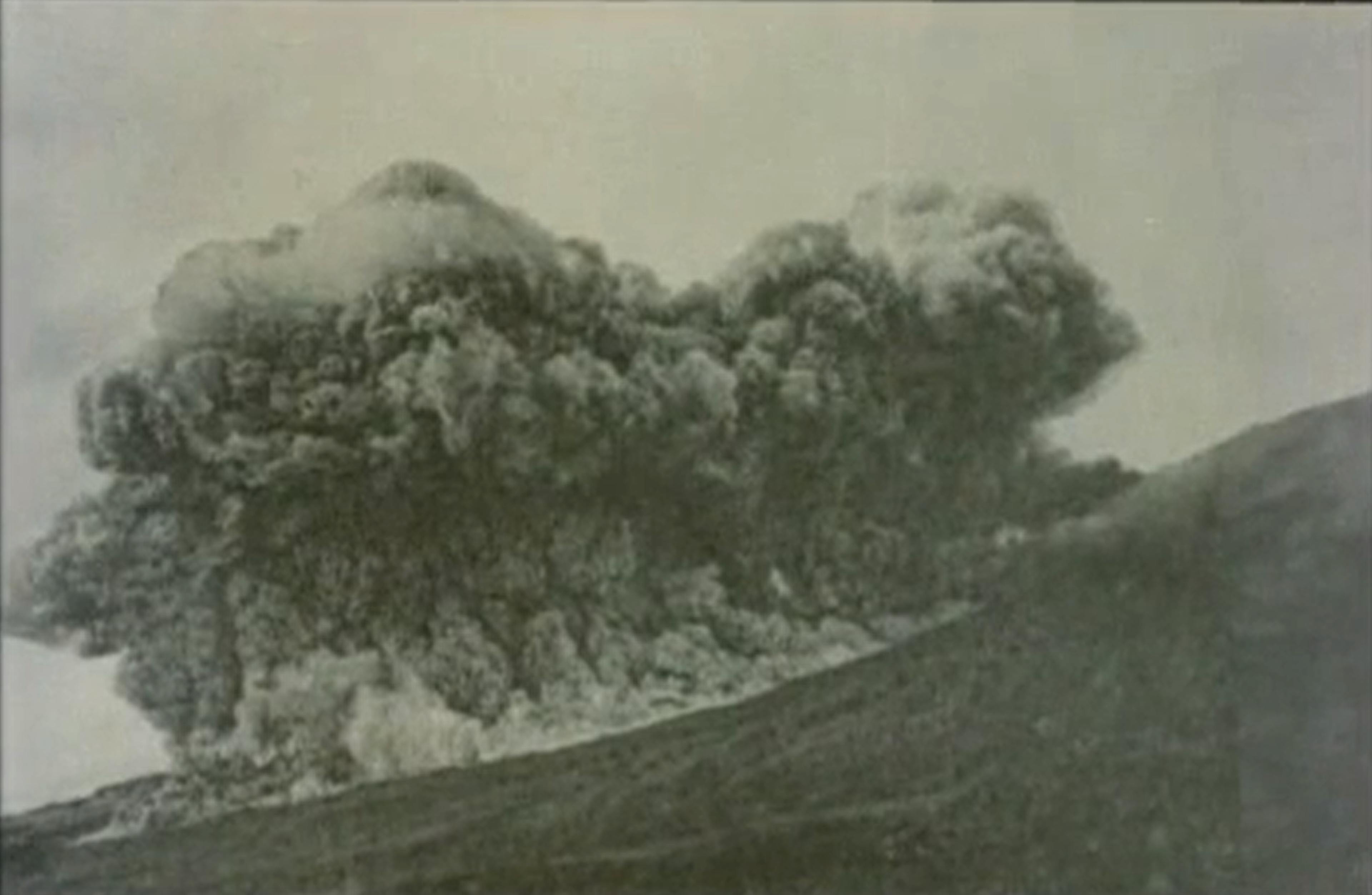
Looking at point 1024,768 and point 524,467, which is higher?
point 524,467

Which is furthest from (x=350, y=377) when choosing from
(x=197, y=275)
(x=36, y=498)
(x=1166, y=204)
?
(x=1166, y=204)

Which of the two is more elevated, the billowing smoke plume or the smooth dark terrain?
the billowing smoke plume

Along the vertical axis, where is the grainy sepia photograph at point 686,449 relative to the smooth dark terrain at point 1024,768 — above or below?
above

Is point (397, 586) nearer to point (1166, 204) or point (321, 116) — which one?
point (321, 116)

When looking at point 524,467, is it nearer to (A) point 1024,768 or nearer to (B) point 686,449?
(B) point 686,449

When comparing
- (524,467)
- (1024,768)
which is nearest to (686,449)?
(524,467)
